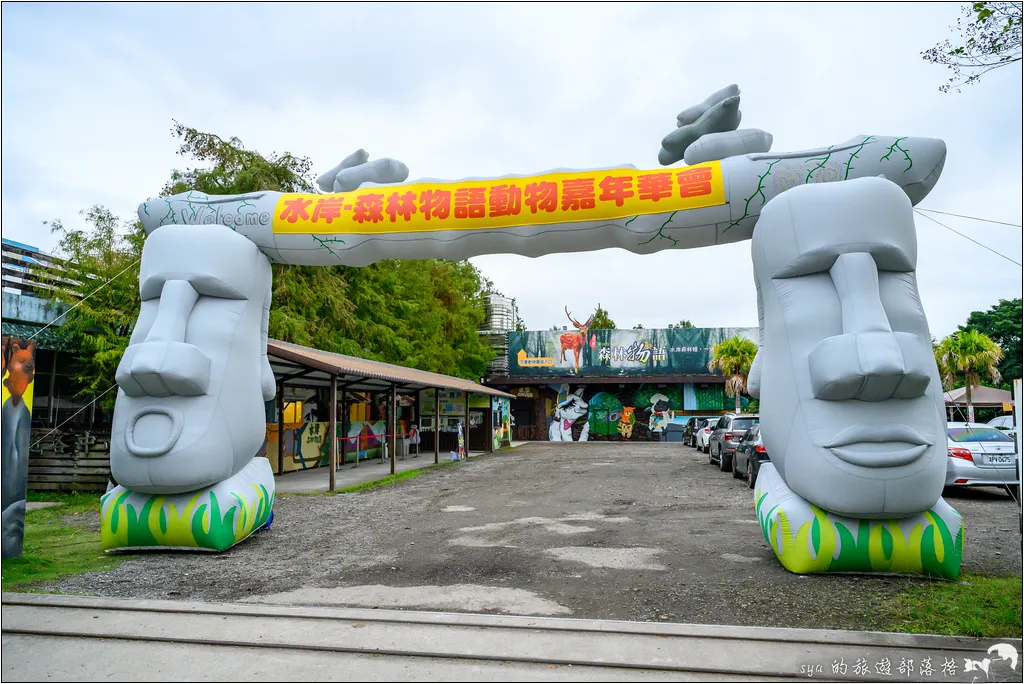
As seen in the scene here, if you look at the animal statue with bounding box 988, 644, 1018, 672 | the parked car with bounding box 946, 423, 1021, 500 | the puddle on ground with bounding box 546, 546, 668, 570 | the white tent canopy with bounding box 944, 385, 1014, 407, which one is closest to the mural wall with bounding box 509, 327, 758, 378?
the white tent canopy with bounding box 944, 385, 1014, 407

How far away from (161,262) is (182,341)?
0.91 m

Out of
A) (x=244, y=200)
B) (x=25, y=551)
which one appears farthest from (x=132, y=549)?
(x=244, y=200)

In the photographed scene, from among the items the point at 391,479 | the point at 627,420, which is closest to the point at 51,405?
the point at 391,479

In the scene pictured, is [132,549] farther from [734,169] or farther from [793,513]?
[734,169]

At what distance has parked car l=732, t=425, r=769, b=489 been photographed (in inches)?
489

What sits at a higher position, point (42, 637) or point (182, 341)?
point (182, 341)

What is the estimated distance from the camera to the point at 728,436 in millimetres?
15750

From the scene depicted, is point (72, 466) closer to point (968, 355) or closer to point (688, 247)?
point (688, 247)

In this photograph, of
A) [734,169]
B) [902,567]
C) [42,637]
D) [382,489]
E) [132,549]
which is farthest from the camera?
[382,489]

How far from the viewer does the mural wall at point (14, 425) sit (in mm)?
5914

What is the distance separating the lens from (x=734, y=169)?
6508 mm

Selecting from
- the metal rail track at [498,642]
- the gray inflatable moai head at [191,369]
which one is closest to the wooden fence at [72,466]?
the gray inflatable moai head at [191,369]

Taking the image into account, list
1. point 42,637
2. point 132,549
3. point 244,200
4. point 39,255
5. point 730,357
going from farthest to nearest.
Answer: point 730,357 < point 39,255 < point 244,200 < point 132,549 < point 42,637

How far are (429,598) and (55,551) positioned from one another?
450 centimetres
